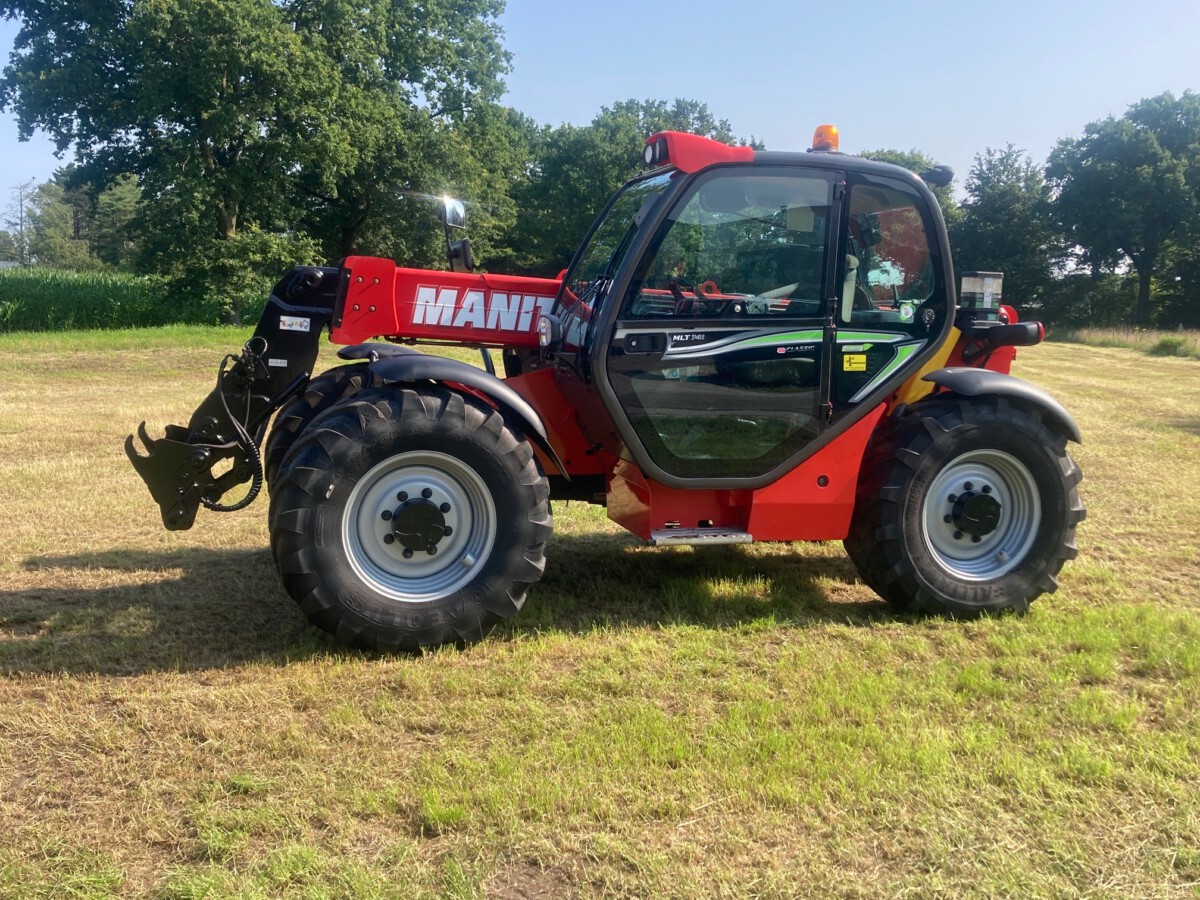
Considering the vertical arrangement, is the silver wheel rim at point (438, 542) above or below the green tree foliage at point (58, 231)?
below

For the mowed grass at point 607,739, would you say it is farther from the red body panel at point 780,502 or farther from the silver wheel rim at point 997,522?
the red body panel at point 780,502

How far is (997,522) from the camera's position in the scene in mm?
4926

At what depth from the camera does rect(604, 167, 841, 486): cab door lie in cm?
452

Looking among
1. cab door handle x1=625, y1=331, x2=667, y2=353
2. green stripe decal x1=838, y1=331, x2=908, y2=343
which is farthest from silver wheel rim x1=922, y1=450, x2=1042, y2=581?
cab door handle x1=625, y1=331, x2=667, y2=353

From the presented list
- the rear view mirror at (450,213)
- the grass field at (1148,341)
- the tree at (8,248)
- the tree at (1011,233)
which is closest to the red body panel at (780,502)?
the rear view mirror at (450,213)

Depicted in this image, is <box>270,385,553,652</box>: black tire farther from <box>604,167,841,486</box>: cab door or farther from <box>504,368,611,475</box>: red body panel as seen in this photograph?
<box>604,167,841,486</box>: cab door

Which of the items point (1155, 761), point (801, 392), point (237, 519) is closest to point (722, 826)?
point (1155, 761)

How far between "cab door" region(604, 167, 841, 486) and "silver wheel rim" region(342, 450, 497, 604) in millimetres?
827

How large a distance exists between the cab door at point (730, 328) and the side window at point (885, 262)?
13 centimetres

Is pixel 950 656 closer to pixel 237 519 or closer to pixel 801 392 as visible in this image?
pixel 801 392

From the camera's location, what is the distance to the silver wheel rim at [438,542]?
4.26 meters

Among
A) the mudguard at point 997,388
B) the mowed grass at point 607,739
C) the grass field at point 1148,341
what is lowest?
the mowed grass at point 607,739

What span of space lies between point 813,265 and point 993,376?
1.13 metres

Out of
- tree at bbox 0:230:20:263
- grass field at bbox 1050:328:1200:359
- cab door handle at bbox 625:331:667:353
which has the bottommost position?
cab door handle at bbox 625:331:667:353
